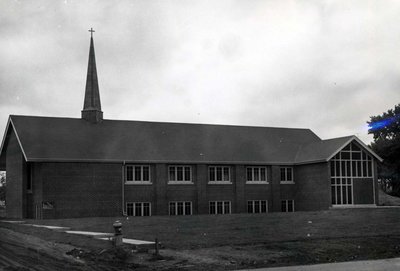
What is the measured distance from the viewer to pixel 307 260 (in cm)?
1684

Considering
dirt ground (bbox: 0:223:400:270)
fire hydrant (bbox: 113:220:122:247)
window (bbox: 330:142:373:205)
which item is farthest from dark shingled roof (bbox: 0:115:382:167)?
fire hydrant (bbox: 113:220:122:247)

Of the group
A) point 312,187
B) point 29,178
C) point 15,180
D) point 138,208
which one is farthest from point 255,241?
point 15,180

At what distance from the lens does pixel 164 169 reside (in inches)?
1687

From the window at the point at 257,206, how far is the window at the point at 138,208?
864 cm

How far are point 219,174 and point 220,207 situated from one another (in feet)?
8.58

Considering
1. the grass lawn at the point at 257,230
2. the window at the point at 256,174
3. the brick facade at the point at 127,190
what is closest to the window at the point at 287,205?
the brick facade at the point at 127,190

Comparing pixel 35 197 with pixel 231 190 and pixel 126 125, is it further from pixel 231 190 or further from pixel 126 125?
pixel 231 190

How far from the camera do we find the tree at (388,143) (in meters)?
63.2

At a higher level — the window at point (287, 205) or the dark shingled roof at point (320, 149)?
the dark shingled roof at point (320, 149)

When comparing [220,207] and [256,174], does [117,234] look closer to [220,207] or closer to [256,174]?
[220,207]

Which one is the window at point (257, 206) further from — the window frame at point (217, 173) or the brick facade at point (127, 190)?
the window frame at point (217, 173)

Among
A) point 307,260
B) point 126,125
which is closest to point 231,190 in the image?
point 126,125

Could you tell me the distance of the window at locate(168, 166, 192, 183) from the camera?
43.5 metres

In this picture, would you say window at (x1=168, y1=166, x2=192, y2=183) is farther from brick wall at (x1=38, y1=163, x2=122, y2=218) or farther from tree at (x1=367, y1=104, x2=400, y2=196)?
tree at (x1=367, y1=104, x2=400, y2=196)
